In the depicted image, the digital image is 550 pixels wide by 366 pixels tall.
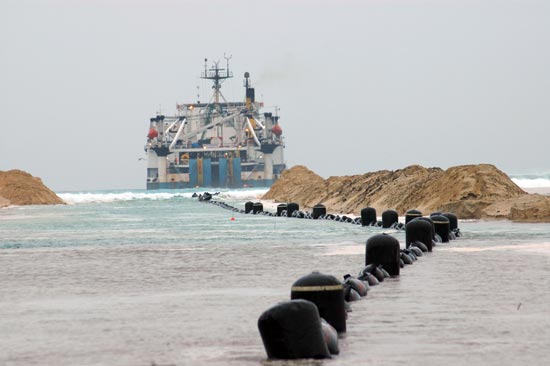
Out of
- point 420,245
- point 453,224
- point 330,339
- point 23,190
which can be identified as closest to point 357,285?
point 330,339

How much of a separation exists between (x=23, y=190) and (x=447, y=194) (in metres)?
87.3

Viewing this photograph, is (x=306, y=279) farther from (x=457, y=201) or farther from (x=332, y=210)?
(x=332, y=210)

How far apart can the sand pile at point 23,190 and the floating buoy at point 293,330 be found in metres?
117

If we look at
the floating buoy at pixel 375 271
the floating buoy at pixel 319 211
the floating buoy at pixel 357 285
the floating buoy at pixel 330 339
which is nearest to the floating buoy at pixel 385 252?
the floating buoy at pixel 375 271

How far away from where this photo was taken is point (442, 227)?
1291 inches

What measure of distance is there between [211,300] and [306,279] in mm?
5154

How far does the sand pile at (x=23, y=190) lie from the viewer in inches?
5148

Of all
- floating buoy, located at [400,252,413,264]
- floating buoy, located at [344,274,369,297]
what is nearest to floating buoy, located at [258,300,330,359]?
floating buoy, located at [344,274,369,297]

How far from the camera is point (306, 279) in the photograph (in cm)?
1295

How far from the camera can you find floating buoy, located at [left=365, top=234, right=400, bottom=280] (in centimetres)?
2084

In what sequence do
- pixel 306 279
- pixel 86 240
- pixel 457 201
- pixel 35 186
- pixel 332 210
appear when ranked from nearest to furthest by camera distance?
1. pixel 306 279
2. pixel 86 240
3. pixel 457 201
4. pixel 332 210
5. pixel 35 186

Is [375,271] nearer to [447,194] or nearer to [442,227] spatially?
[442,227]

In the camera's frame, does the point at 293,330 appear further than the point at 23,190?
No

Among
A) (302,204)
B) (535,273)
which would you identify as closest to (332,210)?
(302,204)
